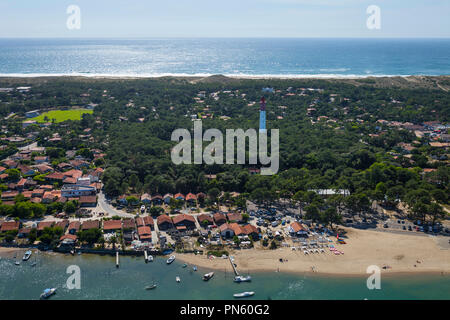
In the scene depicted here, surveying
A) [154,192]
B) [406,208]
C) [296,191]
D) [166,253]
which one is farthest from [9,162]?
[406,208]

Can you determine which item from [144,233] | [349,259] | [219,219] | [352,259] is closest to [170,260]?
[144,233]

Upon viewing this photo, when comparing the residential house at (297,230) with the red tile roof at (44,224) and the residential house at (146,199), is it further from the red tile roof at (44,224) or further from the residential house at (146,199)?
the red tile roof at (44,224)

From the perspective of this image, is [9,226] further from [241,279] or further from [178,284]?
[241,279]

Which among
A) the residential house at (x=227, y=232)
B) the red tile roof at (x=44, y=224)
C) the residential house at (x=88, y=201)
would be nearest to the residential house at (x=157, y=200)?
the residential house at (x=88, y=201)

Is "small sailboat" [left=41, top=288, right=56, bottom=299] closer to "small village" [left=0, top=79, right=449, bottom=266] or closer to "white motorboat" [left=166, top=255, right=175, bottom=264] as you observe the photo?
"small village" [left=0, top=79, right=449, bottom=266]
